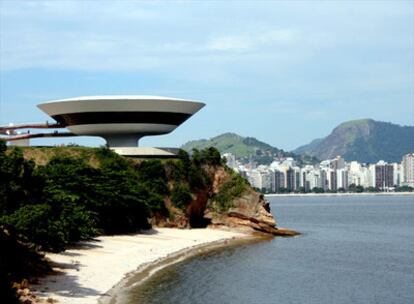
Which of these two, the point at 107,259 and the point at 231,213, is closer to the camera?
the point at 107,259

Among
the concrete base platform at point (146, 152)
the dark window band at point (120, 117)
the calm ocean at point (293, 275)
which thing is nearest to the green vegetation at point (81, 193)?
the concrete base platform at point (146, 152)

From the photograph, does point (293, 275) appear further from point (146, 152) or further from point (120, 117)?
point (120, 117)

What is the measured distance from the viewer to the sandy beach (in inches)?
1229

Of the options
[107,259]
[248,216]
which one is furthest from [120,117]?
[107,259]

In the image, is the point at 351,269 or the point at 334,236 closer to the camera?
the point at 351,269

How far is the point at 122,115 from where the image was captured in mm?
70688

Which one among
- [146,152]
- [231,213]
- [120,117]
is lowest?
[231,213]

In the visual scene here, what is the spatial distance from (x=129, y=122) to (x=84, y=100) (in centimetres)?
505

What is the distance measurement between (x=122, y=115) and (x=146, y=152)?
14.5 feet

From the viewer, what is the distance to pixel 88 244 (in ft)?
155

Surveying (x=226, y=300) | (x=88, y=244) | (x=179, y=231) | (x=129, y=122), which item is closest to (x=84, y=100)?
(x=129, y=122)

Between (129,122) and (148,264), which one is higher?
(129,122)

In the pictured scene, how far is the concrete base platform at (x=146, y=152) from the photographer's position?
7069cm

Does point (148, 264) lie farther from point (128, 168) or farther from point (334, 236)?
point (334, 236)
